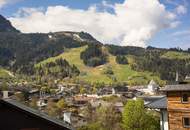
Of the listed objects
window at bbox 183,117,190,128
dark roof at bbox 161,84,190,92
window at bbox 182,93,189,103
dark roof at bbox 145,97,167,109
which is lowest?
window at bbox 183,117,190,128

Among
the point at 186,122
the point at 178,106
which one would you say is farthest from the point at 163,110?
the point at 186,122

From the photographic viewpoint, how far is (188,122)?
42219 mm

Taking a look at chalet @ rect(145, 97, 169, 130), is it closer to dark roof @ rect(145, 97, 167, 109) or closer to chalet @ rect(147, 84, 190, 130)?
dark roof @ rect(145, 97, 167, 109)

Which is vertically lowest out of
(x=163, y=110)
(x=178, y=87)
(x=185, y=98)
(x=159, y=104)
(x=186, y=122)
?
(x=186, y=122)

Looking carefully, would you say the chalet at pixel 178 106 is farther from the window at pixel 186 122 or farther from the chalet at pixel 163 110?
the chalet at pixel 163 110

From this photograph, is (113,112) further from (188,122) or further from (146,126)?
(188,122)

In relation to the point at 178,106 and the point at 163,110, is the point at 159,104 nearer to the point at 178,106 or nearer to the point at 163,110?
the point at 163,110

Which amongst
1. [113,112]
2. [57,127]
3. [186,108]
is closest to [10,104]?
[57,127]

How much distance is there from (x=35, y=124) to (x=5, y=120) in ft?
5.78

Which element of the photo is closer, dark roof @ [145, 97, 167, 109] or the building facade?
the building facade

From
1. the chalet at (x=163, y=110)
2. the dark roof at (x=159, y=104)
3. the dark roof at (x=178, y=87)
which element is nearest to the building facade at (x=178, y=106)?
the dark roof at (x=178, y=87)

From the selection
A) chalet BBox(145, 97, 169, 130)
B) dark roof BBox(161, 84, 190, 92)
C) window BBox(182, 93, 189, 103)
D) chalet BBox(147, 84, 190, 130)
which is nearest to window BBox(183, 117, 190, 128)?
chalet BBox(147, 84, 190, 130)

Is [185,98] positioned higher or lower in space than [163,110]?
higher

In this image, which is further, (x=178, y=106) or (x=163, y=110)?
(x=163, y=110)
